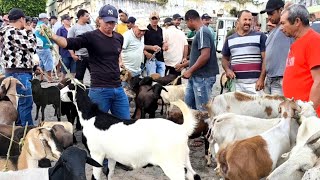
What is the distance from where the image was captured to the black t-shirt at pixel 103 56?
16.9 feet

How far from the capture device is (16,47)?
6.30 metres

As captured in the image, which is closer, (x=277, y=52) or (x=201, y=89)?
(x=277, y=52)

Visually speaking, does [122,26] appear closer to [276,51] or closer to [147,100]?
[147,100]

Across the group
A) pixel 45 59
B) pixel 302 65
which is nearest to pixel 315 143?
pixel 302 65

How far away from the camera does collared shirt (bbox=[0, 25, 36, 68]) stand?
6.23 meters

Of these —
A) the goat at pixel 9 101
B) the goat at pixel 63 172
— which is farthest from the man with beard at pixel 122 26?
the goat at pixel 63 172

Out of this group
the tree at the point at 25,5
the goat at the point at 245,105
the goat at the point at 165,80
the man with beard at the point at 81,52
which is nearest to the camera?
the goat at the point at 245,105

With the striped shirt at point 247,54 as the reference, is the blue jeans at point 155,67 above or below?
below

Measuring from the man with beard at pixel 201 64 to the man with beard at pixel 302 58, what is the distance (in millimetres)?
1972

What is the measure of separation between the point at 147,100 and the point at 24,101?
7.34ft

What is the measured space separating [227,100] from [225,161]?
1.61 m

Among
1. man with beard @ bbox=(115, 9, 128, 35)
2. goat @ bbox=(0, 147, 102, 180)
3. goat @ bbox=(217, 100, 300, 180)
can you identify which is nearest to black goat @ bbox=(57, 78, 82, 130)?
man with beard @ bbox=(115, 9, 128, 35)

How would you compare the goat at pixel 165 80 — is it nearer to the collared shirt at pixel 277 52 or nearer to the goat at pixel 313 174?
the collared shirt at pixel 277 52

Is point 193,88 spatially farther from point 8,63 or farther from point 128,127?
point 8,63
